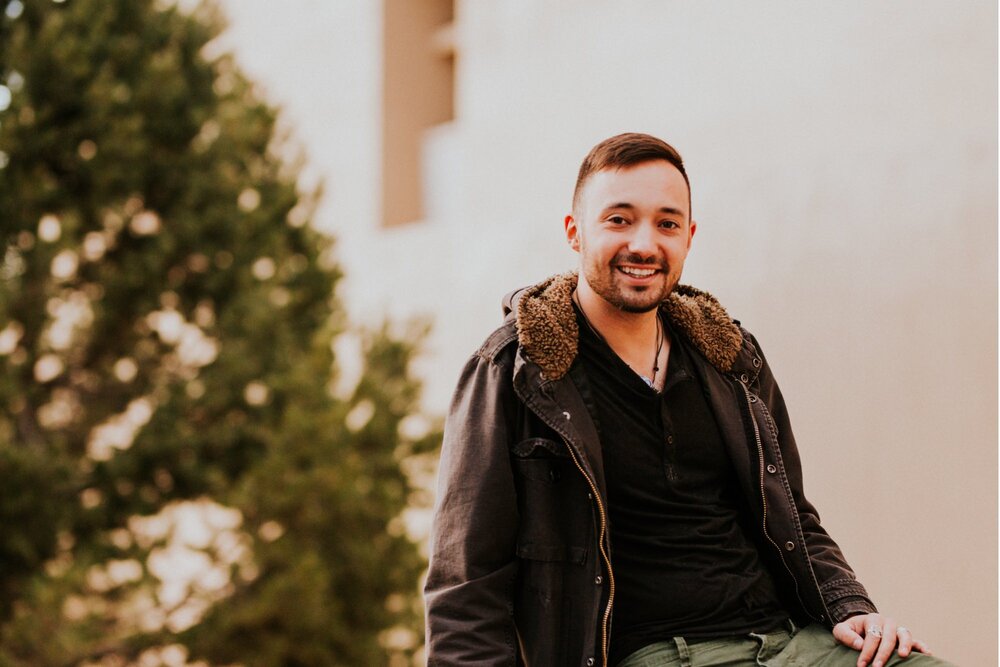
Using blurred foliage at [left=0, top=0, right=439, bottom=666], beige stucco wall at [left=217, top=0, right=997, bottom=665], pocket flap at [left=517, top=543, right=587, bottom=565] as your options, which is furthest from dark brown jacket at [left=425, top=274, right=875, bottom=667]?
blurred foliage at [left=0, top=0, right=439, bottom=666]

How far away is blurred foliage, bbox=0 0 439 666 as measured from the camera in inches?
211

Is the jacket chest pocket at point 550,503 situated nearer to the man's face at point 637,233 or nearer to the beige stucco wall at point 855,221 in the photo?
the man's face at point 637,233

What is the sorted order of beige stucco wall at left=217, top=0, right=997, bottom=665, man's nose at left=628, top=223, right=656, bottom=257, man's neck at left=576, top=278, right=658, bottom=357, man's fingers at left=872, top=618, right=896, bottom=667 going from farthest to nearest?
beige stucco wall at left=217, top=0, right=997, bottom=665 < man's neck at left=576, top=278, right=658, bottom=357 < man's nose at left=628, top=223, right=656, bottom=257 < man's fingers at left=872, top=618, right=896, bottom=667

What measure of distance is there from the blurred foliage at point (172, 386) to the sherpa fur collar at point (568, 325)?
3317 mm

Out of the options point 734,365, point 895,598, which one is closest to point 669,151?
point 734,365

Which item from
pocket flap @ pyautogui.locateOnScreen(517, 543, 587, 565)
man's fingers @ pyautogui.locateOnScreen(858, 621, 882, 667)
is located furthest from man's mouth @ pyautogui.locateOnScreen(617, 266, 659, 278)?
man's fingers @ pyautogui.locateOnScreen(858, 621, 882, 667)

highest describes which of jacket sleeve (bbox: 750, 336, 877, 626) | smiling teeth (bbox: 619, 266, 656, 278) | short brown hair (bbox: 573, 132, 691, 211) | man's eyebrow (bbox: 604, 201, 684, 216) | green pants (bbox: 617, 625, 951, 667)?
short brown hair (bbox: 573, 132, 691, 211)

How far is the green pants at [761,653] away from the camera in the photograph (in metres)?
2.20

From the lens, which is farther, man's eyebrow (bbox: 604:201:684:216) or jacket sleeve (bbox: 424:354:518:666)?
man's eyebrow (bbox: 604:201:684:216)

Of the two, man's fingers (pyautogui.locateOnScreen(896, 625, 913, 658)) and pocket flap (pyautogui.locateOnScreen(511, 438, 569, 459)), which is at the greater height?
pocket flap (pyautogui.locateOnScreen(511, 438, 569, 459))

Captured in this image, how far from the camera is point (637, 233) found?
2.32m

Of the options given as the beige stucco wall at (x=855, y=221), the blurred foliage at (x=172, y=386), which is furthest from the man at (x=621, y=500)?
the blurred foliage at (x=172, y=386)

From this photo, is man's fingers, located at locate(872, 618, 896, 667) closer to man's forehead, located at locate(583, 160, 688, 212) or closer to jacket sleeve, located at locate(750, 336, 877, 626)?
jacket sleeve, located at locate(750, 336, 877, 626)

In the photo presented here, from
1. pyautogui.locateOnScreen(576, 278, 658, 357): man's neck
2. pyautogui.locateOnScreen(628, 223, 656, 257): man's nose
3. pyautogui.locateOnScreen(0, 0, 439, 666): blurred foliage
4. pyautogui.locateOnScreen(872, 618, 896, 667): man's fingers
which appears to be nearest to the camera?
pyautogui.locateOnScreen(872, 618, 896, 667): man's fingers
